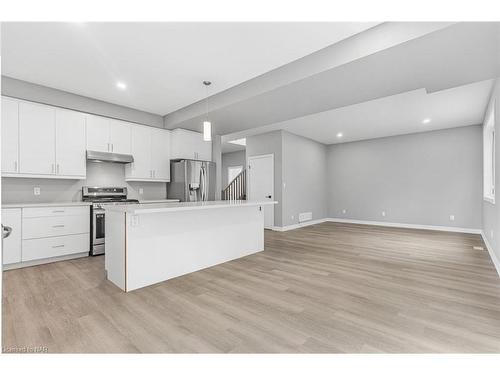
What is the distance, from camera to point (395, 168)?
714cm

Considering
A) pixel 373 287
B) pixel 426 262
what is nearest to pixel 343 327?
pixel 373 287

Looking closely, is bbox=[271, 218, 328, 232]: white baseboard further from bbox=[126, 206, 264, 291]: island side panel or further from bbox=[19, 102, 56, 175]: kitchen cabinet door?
bbox=[19, 102, 56, 175]: kitchen cabinet door

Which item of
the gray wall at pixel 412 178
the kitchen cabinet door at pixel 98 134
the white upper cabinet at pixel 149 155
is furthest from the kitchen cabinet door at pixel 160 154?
the gray wall at pixel 412 178

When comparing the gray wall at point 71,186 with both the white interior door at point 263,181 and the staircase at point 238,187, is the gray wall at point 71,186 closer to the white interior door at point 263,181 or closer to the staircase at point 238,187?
the white interior door at point 263,181

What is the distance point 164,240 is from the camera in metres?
3.04

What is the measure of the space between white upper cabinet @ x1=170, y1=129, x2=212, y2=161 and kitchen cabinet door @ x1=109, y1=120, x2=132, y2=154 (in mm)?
901

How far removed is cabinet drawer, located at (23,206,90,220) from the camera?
3.57 m

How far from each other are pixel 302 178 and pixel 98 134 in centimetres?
498

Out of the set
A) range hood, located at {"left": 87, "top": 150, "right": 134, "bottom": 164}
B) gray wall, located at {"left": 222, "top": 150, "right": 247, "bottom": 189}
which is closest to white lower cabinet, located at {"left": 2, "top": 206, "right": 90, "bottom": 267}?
range hood, located at {"left": 87, "top": 150, "right": 134, "bottom": 164}

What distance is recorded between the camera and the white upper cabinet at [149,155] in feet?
16.1

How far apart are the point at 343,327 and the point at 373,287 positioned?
100 cm

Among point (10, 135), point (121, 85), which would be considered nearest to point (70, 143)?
point (10, 135)

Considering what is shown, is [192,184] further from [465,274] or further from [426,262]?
[465,274]
